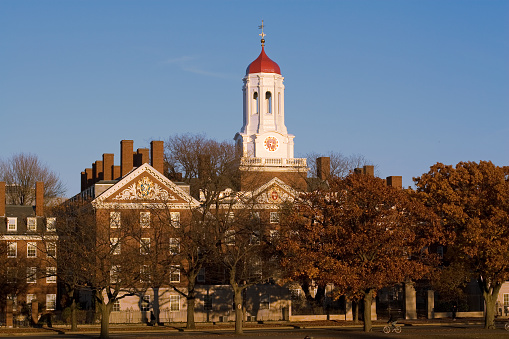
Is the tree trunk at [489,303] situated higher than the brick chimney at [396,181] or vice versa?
the brick chimney at [396,181]

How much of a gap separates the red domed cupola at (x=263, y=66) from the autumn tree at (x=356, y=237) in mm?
41877

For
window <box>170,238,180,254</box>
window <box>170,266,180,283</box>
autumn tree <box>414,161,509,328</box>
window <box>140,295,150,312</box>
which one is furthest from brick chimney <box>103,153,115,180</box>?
autumn tree <box>414,161,509,328</box>

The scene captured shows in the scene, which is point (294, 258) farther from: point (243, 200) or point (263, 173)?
point (263, 173)

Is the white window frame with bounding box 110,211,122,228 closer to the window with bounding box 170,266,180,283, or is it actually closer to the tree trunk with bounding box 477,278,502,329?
the window with bounding box 170,266,180,283

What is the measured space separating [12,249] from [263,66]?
38.2m

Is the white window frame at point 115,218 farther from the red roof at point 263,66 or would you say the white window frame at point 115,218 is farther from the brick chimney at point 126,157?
the red roof at point 263,66

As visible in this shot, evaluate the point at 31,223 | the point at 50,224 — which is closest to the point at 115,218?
the point at 50,224

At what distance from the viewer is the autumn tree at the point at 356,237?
205 feet

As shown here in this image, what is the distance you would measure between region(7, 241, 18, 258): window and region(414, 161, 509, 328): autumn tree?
35.3 m

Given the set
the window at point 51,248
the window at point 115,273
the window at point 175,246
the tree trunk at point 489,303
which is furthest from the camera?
the window at point 51,248

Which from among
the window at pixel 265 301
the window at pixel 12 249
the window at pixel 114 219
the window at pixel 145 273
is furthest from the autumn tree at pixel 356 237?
the window at pixel 12 249

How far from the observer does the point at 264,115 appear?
347 ft

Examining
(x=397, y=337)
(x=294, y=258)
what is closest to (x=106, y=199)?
(x=294, y=258)

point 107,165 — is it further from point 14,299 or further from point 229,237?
point 229,237
